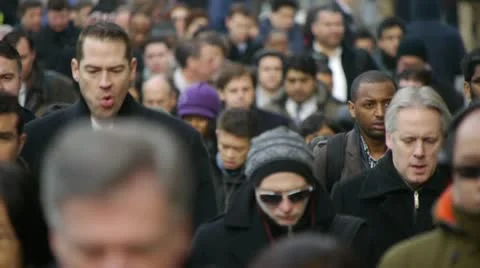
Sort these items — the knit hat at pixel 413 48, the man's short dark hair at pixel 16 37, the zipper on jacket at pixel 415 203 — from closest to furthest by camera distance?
the zipper on jacket at pixel 415 203
the man's short dark hair at pixel 16 37
the knit hat at pixel 413 48

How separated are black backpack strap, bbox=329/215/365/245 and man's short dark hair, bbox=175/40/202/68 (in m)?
9.82

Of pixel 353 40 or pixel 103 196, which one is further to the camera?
pixel 353 40

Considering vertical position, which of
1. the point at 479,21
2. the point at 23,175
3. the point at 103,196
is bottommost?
the point at 479,21

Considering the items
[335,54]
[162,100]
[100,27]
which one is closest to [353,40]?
[335,54]

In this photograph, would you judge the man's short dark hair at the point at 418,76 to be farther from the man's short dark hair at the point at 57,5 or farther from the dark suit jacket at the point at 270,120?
the man's short dark hair at the point at 57,5

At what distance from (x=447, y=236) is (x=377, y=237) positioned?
3.03m

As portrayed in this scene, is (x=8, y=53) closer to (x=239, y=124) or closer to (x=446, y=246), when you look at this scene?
(x=239, y=124)

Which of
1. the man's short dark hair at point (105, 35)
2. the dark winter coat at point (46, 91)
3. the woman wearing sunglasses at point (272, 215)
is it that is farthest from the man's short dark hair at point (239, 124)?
the woman wearing sunglasses at point (272, 215)

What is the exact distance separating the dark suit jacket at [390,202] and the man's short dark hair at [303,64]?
276 inches

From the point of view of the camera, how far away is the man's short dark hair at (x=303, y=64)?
654 inches

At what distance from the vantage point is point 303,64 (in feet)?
54.5

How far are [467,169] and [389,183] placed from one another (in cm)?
340

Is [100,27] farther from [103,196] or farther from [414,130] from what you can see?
[103,196]

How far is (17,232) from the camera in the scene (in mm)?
6691
